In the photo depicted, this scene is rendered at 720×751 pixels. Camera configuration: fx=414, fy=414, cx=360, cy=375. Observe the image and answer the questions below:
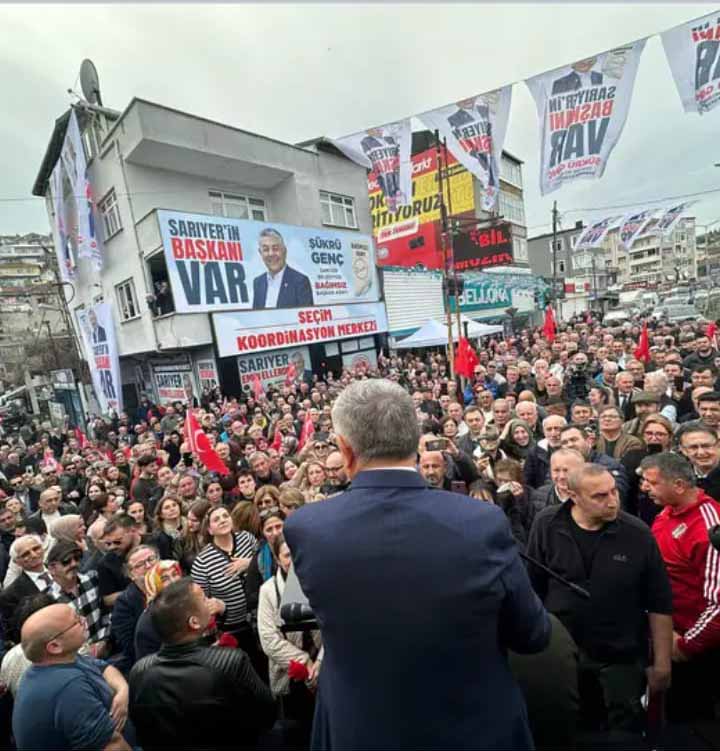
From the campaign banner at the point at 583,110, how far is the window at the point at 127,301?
46.0 ft

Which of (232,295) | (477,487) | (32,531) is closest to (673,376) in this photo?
(477,487)

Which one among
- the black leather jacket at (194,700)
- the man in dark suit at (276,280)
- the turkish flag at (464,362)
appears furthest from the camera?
the man in dark suit at (276,280)

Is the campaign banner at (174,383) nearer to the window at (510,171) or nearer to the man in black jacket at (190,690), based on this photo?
the man in black jacket at (190,690)

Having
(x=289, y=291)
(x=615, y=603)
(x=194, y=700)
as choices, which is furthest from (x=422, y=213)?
(x=194, y=700)

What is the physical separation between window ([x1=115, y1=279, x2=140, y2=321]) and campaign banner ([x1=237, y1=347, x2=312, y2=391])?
451 cm

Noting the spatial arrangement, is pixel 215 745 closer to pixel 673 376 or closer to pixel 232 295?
pixel 673 376

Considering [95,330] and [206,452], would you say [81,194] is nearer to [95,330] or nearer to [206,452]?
[95,330]

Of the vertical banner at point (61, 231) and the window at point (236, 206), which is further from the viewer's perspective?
the window at point (236, 206)

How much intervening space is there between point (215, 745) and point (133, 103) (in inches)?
670

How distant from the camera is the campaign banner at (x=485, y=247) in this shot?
19.1 m

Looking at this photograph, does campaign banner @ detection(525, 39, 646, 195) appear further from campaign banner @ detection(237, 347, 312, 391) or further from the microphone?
campaign banner @ detection(237, 347, 312, 391)

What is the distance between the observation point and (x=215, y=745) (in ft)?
6.07

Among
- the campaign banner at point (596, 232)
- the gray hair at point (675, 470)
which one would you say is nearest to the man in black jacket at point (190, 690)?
the gray hair at point (675, 470)

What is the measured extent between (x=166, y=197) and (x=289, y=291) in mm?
5783
